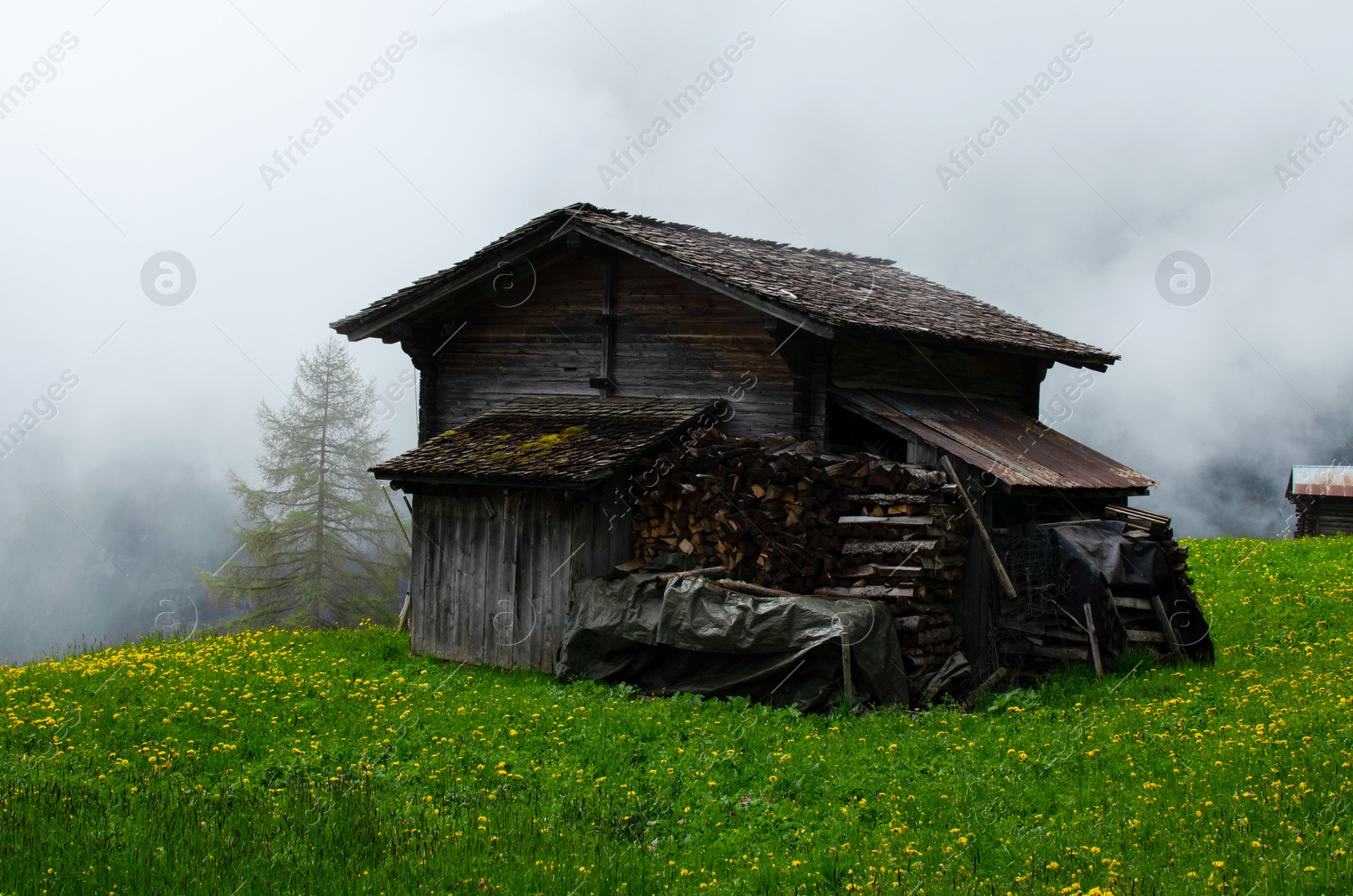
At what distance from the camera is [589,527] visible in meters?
12.4

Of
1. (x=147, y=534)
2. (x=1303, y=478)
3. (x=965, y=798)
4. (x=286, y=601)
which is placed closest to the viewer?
(x=965, y=798)

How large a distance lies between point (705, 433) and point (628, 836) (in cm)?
648

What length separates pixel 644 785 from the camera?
7969 mm

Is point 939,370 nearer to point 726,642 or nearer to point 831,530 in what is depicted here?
point 831,530

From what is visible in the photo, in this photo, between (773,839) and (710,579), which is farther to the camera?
(710,579)

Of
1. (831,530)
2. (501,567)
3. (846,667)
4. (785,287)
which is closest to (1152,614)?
(831,530)

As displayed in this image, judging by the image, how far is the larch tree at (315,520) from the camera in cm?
3300

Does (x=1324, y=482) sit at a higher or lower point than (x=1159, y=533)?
higher

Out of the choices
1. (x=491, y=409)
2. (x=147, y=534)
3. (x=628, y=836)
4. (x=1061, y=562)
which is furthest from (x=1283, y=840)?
(x=147, y=534)

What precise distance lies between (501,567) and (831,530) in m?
4.26

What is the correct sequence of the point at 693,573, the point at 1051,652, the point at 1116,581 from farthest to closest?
the point at 1116,581 → the point at 1051,652 → the point at 693,573

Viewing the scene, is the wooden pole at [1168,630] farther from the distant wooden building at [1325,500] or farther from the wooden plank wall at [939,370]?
the distant wooden building at [1325,500]

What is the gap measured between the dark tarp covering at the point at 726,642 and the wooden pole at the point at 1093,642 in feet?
8.05

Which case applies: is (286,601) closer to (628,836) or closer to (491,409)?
(491,409)
